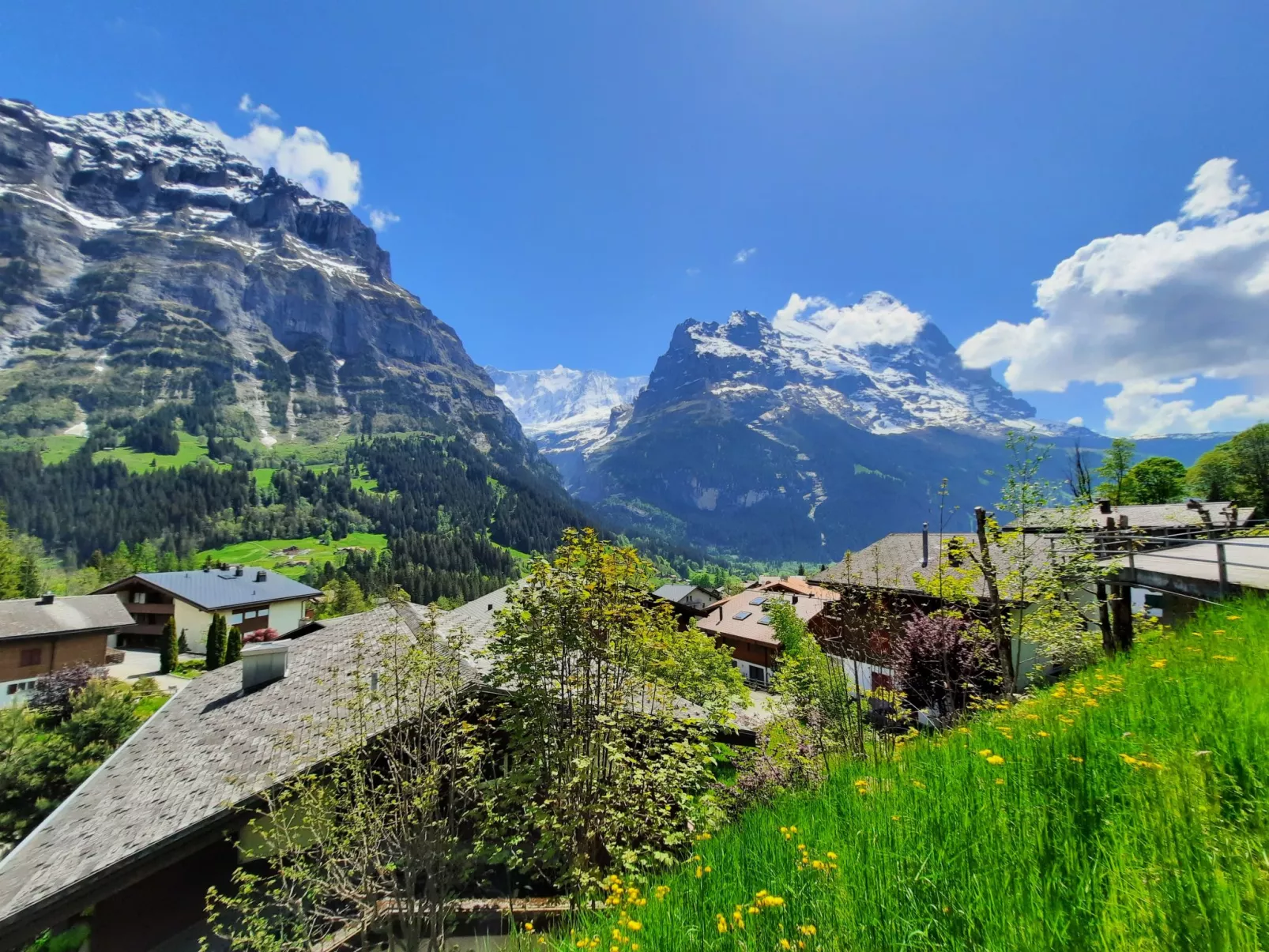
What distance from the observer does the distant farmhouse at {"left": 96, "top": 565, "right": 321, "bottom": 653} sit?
196 feet

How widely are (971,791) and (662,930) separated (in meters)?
1.93

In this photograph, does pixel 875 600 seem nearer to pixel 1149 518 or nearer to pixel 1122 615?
pixel 1122 615

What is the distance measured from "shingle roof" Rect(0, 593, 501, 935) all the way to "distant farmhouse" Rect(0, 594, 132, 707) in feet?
115

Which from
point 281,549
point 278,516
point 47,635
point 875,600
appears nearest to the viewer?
point 875,600

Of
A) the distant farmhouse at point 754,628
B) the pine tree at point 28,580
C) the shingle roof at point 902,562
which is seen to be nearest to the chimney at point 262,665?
the shingle roof at point 902,562

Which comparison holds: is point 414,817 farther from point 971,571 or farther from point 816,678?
point 971,571

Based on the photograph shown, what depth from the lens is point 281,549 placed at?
126 meters

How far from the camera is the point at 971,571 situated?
35.3 ft

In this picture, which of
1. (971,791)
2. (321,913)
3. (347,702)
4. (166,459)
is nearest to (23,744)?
(321,913)

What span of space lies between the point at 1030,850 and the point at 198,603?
77.7m

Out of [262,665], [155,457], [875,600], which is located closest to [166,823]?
[262,665]

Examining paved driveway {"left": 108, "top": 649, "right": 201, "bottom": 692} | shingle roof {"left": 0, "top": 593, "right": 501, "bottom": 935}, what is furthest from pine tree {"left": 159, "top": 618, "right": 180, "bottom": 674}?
shingle roof {"left": 0, "top": 593, "right": 501, "bottom": 935}

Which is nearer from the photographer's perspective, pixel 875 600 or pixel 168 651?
pixel 875 600

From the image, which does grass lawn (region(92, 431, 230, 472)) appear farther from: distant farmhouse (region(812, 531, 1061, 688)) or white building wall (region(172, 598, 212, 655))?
distant farmhouse (region(812, 531, 1061, 688))
